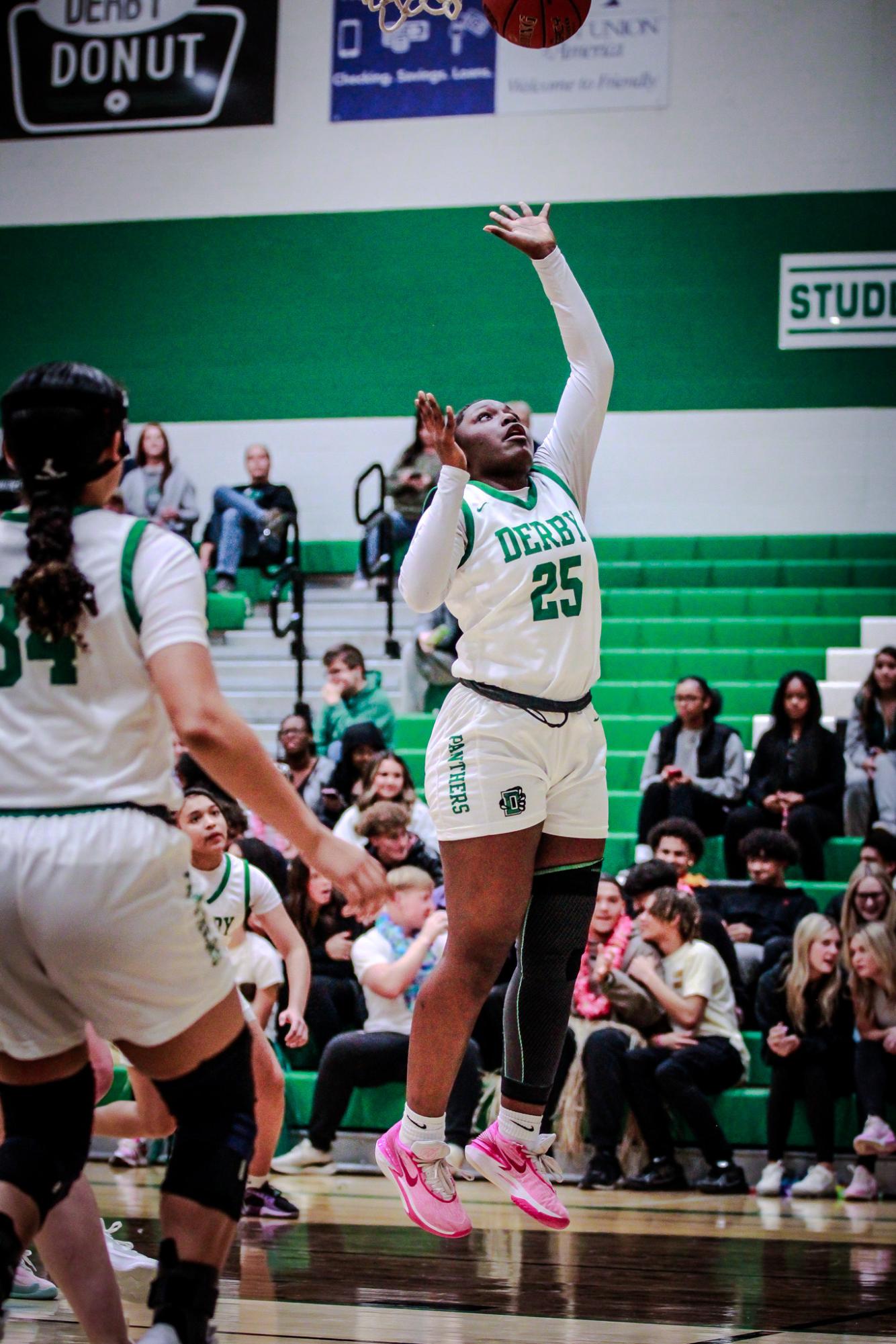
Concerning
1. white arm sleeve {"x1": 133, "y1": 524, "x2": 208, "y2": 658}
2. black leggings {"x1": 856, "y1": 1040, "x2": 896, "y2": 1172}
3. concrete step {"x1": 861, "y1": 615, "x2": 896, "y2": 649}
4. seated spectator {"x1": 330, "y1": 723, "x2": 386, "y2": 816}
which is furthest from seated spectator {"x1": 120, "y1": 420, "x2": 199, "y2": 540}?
white arm sleeve {"x1": 133, "y1": 524, "x2": 208, "y2": 658}

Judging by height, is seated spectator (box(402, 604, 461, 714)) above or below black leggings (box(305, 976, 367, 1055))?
above

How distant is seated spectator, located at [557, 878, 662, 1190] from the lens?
6.50m

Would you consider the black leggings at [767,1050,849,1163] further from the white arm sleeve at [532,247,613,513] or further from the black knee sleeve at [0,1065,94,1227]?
the black knee sleeve at [0,1065,94,1227]

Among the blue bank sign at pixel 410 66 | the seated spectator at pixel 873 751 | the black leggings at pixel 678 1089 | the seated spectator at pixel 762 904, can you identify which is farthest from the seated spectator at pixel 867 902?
the blue bank sign at pixel 410 66

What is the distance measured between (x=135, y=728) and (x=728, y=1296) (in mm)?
2362

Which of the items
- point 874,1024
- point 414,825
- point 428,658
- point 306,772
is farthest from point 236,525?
point 874,1024

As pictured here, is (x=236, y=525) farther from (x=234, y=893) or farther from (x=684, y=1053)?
(x=234, y=893)

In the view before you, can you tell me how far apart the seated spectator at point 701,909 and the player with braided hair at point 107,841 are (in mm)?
4725

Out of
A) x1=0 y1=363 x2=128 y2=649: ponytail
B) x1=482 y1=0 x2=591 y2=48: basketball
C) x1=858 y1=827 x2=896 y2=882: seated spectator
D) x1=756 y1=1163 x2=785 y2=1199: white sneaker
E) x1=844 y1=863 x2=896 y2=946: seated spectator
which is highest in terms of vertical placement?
x1=482 y1=0 x2=591 y2=48: basketball

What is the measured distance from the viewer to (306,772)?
8.71 m

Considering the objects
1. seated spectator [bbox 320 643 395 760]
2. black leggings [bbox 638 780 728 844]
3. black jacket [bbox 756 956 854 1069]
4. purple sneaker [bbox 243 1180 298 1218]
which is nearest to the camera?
purple sneaker [bbox 243 1180 298 1218]

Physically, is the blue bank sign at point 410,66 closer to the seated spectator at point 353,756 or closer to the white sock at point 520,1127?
the seated spectator at point 353,756

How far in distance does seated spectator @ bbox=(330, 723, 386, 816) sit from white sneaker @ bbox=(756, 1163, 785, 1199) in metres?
3.02

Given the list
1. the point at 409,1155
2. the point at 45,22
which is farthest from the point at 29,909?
the point at 45,22
